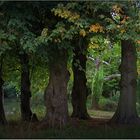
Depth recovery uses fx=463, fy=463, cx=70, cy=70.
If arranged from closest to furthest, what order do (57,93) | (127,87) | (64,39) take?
(64,39) < (57,93) < (127,87)

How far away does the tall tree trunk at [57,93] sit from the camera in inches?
794

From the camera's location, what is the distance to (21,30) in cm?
1645

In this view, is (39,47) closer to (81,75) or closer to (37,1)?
(37,1)

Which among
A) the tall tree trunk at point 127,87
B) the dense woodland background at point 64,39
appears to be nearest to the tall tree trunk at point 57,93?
the dense woodland background at point 64,39

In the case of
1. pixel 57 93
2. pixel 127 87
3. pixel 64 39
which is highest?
pixel 64 39

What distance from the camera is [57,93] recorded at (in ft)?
66.8

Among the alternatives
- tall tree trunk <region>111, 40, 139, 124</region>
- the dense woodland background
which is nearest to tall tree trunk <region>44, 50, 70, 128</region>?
the dense woodland background

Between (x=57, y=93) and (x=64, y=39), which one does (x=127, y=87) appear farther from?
(x=64, y=39)

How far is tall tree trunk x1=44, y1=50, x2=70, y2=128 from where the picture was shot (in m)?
20.2

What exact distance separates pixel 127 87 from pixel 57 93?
4130 millimetres

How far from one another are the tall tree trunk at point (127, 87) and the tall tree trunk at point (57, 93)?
3231 mm

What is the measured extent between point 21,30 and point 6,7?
1.03 meters

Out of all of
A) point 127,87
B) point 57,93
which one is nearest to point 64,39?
point 57,93

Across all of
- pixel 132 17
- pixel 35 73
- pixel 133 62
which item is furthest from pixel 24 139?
pixel 35 73
